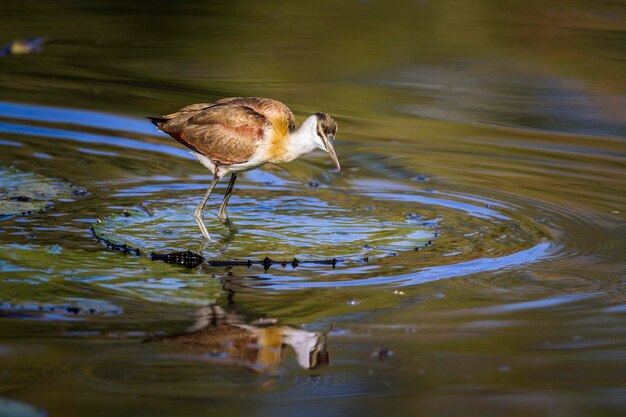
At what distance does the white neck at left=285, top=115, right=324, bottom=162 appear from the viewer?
7.96 m

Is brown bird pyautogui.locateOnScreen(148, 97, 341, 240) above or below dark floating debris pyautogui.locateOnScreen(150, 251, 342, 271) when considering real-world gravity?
above

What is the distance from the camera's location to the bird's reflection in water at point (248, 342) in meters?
5.54

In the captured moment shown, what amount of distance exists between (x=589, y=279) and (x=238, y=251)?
2.26 m

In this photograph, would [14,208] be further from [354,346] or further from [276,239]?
[354,346]

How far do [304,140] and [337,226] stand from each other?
658 millimetres

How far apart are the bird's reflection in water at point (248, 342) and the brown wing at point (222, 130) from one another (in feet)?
6.83

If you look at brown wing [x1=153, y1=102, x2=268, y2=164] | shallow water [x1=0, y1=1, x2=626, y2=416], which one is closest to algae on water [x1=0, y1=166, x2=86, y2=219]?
shallow water [x1=0, y1=1, x2=626, y2=416]

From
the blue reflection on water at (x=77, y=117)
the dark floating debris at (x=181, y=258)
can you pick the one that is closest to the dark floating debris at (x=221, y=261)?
the dark floating debris at (x=181, y=258)

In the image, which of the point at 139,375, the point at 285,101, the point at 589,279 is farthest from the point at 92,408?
the point at 285,101

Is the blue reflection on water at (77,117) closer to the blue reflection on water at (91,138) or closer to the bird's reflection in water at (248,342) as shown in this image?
the blue reflection on water at (91,138)

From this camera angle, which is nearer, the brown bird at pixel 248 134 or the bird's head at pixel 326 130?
the bird's head at pixel 326 130

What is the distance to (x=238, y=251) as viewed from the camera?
745 centimetres

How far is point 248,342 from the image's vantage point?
19.0ft

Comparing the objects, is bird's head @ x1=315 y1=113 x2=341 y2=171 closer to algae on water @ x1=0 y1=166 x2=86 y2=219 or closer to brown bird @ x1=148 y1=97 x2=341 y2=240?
brown bird @ x1=148 y1=97 x2=341 y2=240
